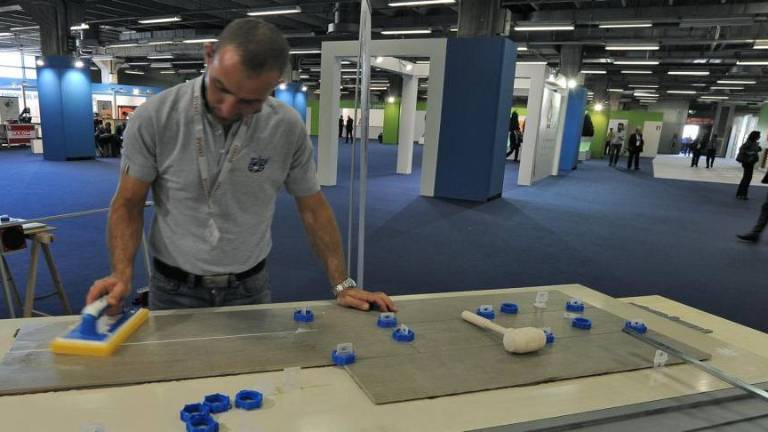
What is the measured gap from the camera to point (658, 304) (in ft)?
7.80

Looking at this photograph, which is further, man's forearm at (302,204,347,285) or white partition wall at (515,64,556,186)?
white partition wall at (515,64,556,186)

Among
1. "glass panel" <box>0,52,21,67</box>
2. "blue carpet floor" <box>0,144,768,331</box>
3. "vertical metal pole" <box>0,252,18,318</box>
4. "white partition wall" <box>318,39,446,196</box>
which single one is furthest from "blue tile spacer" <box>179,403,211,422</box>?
"glass panel" <box>0,52,21,67</box>

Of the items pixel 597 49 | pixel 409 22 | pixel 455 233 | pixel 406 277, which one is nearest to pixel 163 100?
pixel 406 277

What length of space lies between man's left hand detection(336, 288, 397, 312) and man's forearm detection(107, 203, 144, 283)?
2.18 ft

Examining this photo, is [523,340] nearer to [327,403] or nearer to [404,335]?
[404,335]

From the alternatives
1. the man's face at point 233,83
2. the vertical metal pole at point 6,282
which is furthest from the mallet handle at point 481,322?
the vertical metal pole at point 6,282

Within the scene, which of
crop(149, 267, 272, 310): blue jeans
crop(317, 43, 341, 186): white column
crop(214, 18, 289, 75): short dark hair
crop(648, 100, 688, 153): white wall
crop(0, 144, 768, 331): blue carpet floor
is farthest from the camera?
crop(648, 100, 688, 153): white wall

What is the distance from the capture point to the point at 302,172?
170 centimetres

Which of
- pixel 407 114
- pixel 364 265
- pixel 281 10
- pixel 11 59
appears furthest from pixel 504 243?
pixel 11 59

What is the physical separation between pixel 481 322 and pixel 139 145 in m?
1.16

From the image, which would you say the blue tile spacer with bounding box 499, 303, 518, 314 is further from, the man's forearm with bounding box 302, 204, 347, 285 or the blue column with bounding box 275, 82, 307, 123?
the blue column with bounding box 275, 82, 307, 123

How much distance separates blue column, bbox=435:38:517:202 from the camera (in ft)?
28.3

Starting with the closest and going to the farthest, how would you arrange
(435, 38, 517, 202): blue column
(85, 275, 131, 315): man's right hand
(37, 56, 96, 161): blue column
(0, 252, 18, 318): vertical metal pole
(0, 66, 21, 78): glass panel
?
1. (85, 275, 131, 315): man's right hand
2. (0, 252, 18, 318): vertical metal pole
3. (435, 38, 517, 202): blue column
4. (37, 56, 96, 161): blue column
5. (0, 66, 21, 78): glass panel

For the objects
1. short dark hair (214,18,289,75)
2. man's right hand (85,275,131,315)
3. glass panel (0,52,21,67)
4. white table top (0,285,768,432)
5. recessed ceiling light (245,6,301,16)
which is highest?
recessed ceiling light (245,6,301,16)
